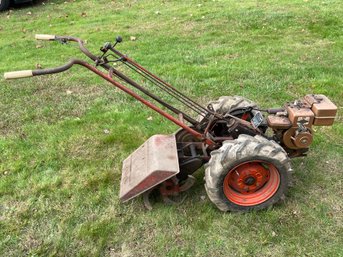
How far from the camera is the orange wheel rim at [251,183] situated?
3379 millimetres

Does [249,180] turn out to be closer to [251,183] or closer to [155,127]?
[251,183]

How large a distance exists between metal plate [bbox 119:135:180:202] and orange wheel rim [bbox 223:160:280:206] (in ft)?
1.66

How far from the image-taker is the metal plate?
10.8 feet

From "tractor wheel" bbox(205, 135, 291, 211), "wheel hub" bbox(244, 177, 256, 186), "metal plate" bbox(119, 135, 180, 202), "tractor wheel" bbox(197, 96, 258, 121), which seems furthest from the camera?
"tractor wheel" bbox(197, 96, 258, 121)

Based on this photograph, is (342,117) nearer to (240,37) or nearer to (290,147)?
(290,147)

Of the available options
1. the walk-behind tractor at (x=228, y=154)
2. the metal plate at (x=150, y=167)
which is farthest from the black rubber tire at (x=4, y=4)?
the metal plate at (x=150, y=167)

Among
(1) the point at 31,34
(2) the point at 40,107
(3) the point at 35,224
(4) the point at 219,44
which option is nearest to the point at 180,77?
(4) the point at 219,44

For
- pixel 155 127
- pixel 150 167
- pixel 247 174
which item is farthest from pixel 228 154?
pixel 155 127

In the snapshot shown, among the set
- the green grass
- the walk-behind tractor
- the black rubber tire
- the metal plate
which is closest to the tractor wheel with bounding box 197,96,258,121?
the walk-behind tractor

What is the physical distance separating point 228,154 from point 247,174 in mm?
335

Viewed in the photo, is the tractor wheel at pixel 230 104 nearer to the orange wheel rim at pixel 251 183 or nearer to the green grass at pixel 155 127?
the orange wheel rim at pixel 251 183

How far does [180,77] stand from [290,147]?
9.35 feet

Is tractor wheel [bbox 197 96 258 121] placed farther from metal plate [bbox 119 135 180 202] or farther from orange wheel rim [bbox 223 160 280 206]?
orange wheel rim [bbox 223 160 280 206]

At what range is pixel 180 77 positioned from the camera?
609 centimetres
